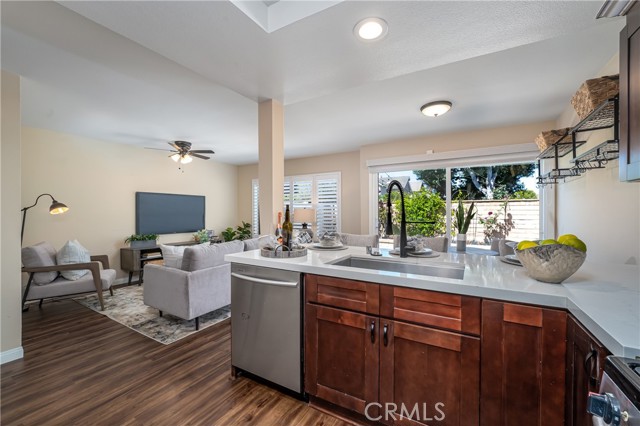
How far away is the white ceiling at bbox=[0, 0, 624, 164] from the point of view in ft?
4.50

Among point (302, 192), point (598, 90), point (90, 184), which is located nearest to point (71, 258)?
point (90, 184)

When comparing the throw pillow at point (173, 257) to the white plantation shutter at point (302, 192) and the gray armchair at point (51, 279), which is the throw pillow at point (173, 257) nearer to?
the gray armchair at point (51, 279)

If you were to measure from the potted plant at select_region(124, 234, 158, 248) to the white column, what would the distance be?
3.43 m

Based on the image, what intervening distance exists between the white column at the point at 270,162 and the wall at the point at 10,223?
2.05 meters

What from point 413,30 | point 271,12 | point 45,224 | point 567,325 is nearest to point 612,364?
point 567,325

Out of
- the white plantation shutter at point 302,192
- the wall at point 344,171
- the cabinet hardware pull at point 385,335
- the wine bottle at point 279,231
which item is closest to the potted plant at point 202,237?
the white plantation shutter at point 302,192

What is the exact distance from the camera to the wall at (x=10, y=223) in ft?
7.05

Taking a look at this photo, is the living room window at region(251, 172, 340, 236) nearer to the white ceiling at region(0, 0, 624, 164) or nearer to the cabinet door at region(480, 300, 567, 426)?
the white ceiling at region(0, 0, 624, 164)

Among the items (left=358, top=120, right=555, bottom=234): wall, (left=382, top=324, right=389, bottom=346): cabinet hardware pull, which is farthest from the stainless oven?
(left=358, top=120, right=555, bottom=234): wall

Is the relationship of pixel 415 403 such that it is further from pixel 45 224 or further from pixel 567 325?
pixel 45 224

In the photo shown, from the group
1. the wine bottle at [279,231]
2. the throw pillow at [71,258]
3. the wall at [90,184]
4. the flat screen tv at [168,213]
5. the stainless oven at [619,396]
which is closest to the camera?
the stainless oven at [619,396]

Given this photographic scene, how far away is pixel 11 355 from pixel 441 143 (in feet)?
18.0

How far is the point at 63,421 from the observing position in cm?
155

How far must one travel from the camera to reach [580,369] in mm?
899
